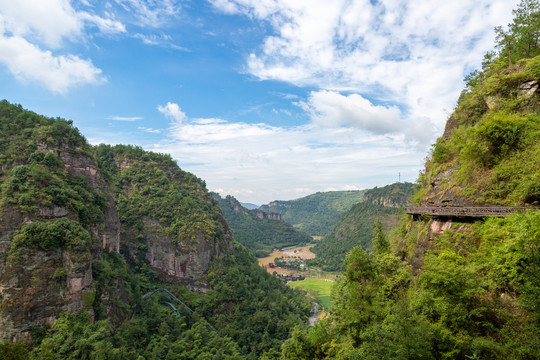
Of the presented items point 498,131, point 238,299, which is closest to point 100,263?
point 238,299

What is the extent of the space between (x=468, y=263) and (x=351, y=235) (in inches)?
5628

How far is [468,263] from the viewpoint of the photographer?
12969 mm

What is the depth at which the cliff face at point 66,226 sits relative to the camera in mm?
27625

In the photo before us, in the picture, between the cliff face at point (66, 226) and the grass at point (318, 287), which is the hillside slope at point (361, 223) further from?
the cliff face at point (66, 226)

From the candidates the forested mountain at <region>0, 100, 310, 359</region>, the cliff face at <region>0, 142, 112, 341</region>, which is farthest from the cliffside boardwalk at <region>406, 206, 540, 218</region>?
the cliff face at <region>0, 142, 112, 341</region>

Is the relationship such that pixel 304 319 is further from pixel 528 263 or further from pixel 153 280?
pixel 528 263

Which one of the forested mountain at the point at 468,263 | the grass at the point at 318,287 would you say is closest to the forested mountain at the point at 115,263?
the grass at the point at 318,287

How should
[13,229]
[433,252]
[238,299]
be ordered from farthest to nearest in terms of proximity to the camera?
1. [238,299]
2. [13,229]
3. [433,252]

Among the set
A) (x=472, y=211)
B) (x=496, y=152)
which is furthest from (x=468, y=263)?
(x=496, y=152)

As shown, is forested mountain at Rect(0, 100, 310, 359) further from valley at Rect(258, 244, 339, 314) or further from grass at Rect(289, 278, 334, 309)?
grass at Rect(289, 278, 334, 309)

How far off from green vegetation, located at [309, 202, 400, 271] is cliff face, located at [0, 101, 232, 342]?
79575 millimetres

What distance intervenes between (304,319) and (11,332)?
5433cm

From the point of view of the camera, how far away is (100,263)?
3616 centimetres

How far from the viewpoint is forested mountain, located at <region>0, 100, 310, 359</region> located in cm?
2766
